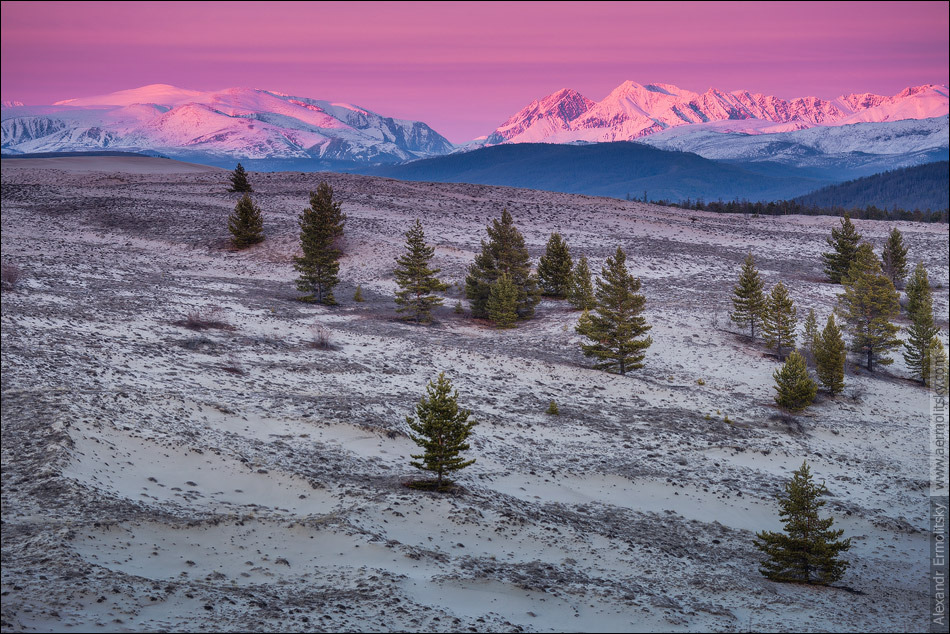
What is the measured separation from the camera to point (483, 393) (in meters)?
27.5

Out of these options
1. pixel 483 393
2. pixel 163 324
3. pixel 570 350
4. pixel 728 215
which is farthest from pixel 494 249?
pixel 728 215

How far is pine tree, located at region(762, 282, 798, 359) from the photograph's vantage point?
118 ft

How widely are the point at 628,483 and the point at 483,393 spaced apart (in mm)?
8109

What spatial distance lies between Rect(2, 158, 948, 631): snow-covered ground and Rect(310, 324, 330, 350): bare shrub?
2.89 feet

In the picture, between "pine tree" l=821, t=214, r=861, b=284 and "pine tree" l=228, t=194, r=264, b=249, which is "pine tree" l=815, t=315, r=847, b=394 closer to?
"pine tree" l=821, t=214, r=861, b=284

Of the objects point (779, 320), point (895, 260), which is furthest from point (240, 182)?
point (895, 260)

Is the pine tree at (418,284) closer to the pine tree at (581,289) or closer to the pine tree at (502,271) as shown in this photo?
the pine tree at (502,271)

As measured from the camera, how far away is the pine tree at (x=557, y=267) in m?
48.0

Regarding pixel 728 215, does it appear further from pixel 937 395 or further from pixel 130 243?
pixel 130 243

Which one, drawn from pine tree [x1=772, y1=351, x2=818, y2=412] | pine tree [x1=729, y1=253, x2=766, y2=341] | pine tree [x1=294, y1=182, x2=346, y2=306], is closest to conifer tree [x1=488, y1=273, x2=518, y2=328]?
pine tree [x1=294, y1=182, x2=346, y2=306]

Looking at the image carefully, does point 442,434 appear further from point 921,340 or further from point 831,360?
point 921,340

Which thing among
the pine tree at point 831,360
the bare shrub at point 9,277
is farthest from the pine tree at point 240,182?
the pine tree at point 831,360

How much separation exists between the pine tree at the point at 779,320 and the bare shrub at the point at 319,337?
22251 millimetres

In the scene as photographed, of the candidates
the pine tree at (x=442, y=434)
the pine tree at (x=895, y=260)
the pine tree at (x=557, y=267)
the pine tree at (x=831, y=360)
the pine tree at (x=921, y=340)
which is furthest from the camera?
the pine tree at (x=895, y=260)
